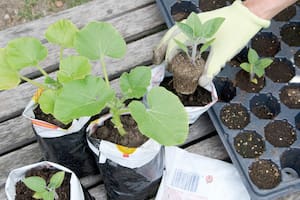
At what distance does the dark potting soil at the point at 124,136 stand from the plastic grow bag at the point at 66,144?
0.04 meters

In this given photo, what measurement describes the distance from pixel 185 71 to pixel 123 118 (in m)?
0.17

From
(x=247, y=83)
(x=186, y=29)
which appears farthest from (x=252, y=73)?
(x=186, y=29)

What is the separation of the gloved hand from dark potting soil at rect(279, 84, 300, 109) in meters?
0.15

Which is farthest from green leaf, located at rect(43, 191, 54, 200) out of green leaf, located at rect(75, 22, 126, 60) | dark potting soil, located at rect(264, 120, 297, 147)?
dark potting soil, located at rect(264, 120, 297, 147)

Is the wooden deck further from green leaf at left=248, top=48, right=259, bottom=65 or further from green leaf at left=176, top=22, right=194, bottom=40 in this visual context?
green leaf at left=176, top=22, right=194, bottom=40

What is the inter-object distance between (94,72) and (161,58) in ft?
0.63

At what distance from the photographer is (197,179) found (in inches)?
49.6

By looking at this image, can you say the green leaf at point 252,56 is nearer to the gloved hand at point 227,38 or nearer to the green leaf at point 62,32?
the gloved hand at point 227,38

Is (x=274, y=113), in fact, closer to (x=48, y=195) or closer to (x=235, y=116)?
(x=235, y=116)

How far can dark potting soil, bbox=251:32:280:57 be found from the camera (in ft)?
4.48

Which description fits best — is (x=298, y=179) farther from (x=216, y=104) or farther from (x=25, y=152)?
(x=25, y=152)

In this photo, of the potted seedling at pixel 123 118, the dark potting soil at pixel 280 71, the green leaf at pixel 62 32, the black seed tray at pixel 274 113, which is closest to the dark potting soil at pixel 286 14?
the black seed tray at pixel 274 113

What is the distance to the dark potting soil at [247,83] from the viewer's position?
1311 millimetres

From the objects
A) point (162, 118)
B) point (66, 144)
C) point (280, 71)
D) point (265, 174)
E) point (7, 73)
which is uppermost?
point (7, 73)
